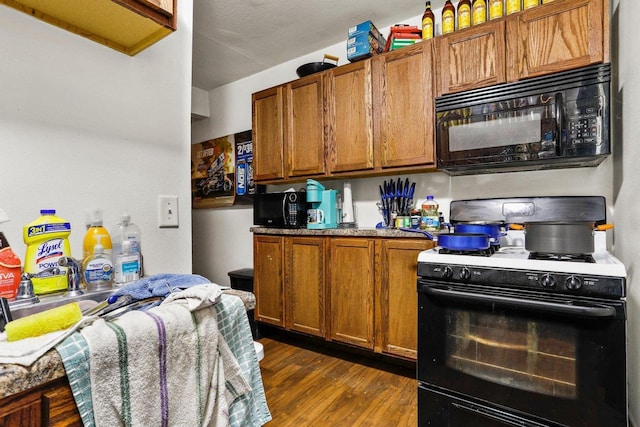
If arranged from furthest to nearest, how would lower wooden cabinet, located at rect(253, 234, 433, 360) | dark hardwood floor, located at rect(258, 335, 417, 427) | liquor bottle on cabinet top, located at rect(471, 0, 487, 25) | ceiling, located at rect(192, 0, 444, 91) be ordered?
ceiling, located at rect(192, 0, 444, 91) < lower wooden cabinet, located at rect(253, 234, 433, 360) < liquor bottle on cabinet top, located at rect(471, 0, 487, 25) < dark hardwood floor, located at rect(258, 335, 417, 427)

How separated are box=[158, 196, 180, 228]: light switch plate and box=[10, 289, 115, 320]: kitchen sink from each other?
1.15 feet

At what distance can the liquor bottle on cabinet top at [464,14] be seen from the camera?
2.04 m

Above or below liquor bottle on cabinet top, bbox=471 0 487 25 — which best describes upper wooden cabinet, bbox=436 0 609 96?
below

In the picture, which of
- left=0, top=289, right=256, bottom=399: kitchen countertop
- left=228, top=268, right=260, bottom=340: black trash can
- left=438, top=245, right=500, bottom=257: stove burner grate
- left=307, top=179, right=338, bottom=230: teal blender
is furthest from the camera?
left=228, top=268, right=260, bottom=340: black trash can

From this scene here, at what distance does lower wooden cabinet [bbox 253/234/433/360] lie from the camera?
81.8 inches

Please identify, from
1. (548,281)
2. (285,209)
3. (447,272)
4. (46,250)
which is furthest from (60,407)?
(285,209)

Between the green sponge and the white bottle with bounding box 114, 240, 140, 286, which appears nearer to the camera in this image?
the green sponge

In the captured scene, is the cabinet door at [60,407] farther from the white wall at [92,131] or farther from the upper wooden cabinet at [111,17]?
the upper wooden cabinet at [111,17]

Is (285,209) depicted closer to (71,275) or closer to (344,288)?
(344,288)

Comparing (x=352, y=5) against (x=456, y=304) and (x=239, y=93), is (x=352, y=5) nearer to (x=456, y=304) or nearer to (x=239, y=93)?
(x=239, y=93)

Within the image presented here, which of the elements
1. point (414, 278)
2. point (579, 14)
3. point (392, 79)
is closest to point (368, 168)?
point (392, 79)

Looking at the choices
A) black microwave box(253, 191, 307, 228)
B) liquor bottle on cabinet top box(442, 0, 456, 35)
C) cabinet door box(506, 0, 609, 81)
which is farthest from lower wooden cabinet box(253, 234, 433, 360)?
liquor bottle on cabinet top box(442, 0, 456, 35)

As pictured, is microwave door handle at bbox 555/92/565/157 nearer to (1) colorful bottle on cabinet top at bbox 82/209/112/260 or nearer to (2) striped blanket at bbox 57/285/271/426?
(2) striped blanket at bbox 57/285/271/426

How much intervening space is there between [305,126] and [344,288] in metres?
1.36
